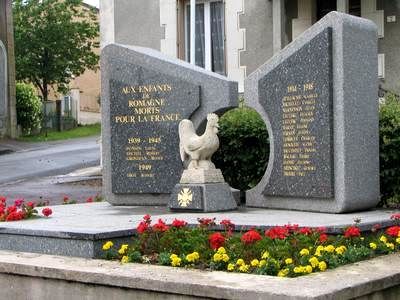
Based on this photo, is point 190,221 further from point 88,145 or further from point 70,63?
point 70,63

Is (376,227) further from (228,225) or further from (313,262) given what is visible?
(313,262)

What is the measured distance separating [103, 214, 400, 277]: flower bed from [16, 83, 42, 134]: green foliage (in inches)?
1280

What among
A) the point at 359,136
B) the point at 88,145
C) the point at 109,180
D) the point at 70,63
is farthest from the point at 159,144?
the point at 70,63

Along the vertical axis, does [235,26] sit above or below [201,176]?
above

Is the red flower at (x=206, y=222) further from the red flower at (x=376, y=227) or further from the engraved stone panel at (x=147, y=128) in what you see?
the engraved stone panel at (x=147, y=128)

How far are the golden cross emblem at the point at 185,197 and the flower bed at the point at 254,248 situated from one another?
78.1 inches

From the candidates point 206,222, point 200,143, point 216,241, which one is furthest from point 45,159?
point 216,241

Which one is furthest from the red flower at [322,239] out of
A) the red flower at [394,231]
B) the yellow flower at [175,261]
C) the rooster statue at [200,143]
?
the rooster statue at [200,143]

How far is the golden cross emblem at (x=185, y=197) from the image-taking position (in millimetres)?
9734

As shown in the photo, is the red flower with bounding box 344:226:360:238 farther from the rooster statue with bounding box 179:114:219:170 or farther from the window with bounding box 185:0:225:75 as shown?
the window with bounding box 185:0:225:75

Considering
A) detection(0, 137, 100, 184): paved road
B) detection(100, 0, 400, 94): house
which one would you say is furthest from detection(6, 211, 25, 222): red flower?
detection(0, 137, 100, 184): paved road

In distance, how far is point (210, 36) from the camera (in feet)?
58.8

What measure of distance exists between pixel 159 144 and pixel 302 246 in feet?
14.6

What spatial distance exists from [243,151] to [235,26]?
642 cm
